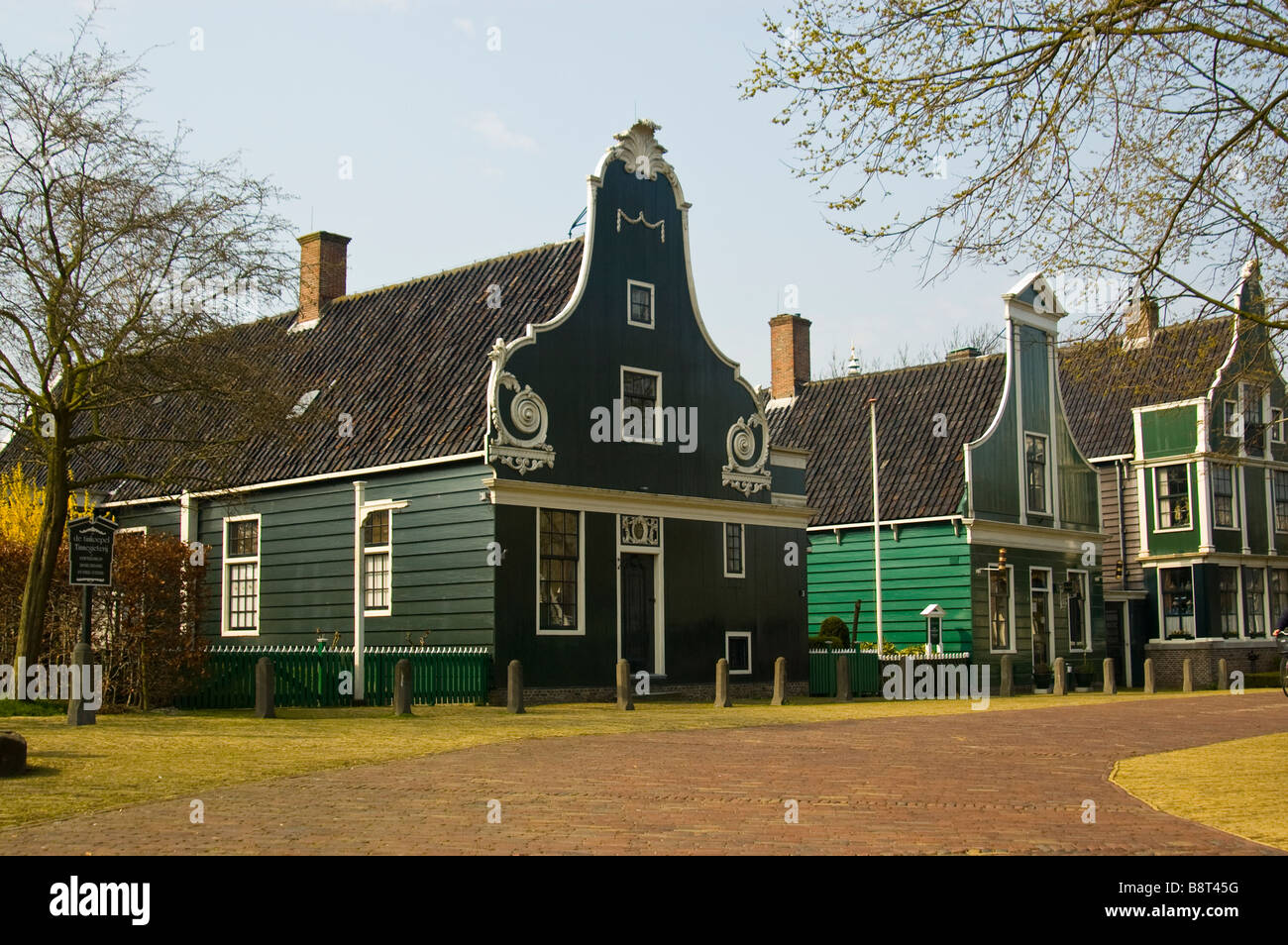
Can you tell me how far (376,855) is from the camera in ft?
26.2

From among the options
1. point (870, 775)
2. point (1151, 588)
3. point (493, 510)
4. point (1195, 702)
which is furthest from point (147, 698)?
point (1151, 588)

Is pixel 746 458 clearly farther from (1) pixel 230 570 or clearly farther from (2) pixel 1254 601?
(2) pixel 1254 601

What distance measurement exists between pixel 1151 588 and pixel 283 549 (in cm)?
2655

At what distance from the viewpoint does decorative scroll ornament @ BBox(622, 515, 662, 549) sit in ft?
90.1

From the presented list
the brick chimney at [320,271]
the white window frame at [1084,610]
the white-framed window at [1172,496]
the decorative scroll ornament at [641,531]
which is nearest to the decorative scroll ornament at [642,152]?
the decorative scroll ornament at [641,531]

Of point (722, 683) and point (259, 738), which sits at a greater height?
point (722, 683)

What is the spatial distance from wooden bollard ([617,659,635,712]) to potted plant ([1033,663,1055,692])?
53.9 ft

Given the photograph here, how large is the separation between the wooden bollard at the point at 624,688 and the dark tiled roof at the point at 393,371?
5168 millimetres

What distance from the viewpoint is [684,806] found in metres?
10.6

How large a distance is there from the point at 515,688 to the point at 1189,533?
26.0 m

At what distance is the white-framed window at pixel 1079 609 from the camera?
3875cm

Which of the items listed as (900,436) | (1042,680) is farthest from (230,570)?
(1042,680)

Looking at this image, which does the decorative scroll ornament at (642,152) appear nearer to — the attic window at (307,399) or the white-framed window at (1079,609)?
the attic window at (307,399)

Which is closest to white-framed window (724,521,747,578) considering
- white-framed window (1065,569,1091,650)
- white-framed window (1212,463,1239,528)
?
white-framed window (1065,569,1091,650)
